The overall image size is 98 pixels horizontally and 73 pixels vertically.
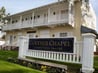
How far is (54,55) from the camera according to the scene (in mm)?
11312

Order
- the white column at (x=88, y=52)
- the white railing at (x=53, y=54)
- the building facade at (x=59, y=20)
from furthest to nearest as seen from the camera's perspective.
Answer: the building facade at (x=59, y=20) < the white railing at (x=53, y=54) < the white column at (x=88, y=52)

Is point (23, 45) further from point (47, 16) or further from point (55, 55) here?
point (47, 16)

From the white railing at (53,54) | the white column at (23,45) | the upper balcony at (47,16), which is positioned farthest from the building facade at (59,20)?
the white railing at (53,54)

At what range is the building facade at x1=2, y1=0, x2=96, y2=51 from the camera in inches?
982

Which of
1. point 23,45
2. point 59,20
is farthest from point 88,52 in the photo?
point 59,20

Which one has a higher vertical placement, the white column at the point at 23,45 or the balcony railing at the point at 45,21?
the balcony railing at the point at 45,21

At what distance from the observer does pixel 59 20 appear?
2559cm

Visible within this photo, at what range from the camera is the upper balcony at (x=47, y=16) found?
2522 cm

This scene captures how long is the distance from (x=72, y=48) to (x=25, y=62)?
370 centimetres

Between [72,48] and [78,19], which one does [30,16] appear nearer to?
[78,19]

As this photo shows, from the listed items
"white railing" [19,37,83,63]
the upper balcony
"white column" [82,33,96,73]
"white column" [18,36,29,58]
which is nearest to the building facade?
the upper balcony

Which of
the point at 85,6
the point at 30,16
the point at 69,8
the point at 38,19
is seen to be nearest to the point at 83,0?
the point at 85,6

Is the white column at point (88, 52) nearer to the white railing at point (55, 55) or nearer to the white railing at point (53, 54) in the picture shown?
the white railing at point (53, 54)

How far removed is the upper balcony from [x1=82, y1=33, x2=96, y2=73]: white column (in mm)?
15332
